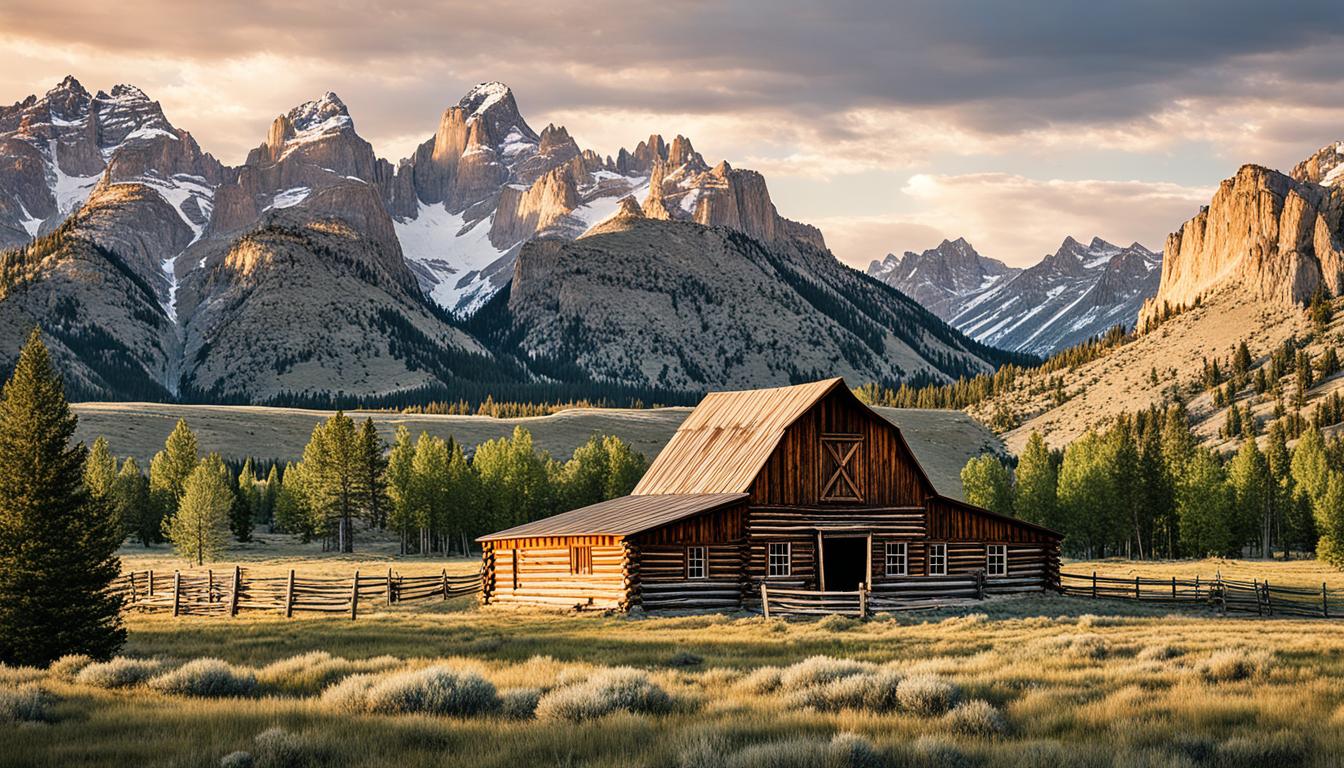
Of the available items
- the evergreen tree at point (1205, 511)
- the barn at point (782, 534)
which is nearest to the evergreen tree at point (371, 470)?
the barn at point (782, 534)

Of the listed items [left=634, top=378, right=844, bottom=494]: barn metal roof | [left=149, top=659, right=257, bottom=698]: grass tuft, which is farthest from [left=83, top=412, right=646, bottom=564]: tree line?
[left=149, top=659, right=257, bottom=698]: grass tuft

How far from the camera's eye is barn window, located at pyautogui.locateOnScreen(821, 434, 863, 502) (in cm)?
4450

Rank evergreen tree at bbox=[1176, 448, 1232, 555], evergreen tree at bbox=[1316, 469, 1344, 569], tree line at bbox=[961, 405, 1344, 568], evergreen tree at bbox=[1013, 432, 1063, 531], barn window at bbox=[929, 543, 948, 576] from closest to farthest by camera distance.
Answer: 1. barn window at bbox=[929, 543, 948, 576]
2. evergreen tree at bbox=[1316, 469, 1344, 569]
3. evergreen tree at bbox=[1176, 448, 1232, 555]
4. tree line at bbox=[961, 405, 1344, 568]
5. evergreen tree at bbox=[1013, 432, 1063, 531]

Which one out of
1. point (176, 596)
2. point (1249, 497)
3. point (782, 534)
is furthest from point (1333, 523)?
point (176, 596)

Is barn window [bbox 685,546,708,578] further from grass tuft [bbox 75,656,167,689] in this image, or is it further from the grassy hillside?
the grassy hillside

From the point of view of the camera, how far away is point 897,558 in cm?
4562

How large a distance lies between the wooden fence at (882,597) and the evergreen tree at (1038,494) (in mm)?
50314

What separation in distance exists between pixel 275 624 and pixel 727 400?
21.5 meters

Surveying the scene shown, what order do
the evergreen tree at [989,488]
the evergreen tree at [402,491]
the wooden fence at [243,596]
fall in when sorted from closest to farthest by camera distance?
the wooden fence at [243,596] < the evergreen tree at [402,491] < the evergreen tree at [989,488]

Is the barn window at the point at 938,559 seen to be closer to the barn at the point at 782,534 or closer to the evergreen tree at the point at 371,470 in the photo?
the barn at the point at 782,534

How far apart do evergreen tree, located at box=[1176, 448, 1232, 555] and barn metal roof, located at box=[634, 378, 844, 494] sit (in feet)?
Result: 163

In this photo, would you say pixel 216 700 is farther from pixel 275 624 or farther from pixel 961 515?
pixel 961 515

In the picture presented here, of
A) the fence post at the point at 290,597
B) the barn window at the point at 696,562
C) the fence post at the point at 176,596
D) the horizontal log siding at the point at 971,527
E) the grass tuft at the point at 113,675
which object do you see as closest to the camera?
the grass tuft at the point at 113,675

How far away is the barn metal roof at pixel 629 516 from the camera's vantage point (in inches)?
1609
